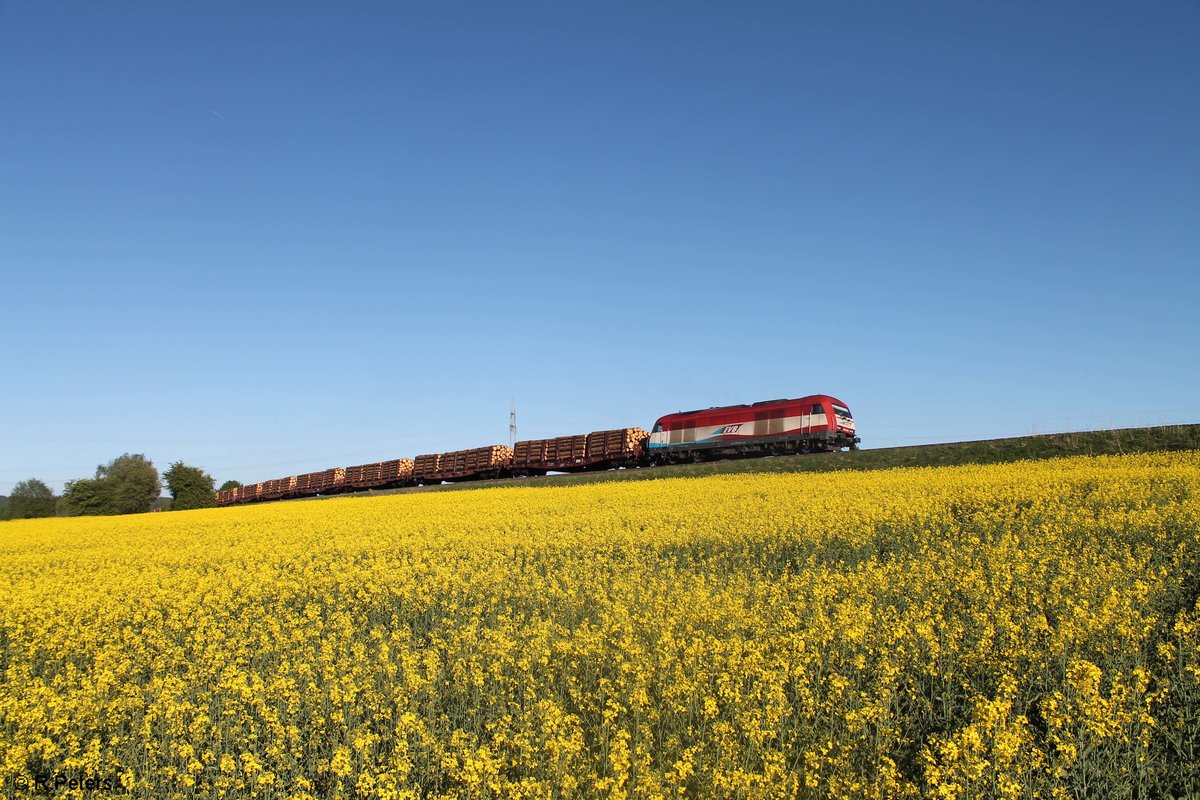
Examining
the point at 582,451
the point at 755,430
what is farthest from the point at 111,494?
the point at 755,430

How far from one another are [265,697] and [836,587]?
712 cm

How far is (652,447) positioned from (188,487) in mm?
32731

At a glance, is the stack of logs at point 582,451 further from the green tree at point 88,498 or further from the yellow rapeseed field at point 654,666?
the green tree at point 88,498

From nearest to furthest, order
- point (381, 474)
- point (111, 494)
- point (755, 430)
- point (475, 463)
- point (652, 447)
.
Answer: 1. point (755, 430)
2. point (652, 447)
3. point (475, 463)
4. point (381, 474)
5. point (111, 494)

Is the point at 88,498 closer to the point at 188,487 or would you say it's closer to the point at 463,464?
the point at 188,487

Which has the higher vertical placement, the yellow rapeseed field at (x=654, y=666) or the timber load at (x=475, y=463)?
the timber load at (x=475, y=463)

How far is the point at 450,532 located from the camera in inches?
813

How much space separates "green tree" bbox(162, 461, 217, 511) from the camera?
55656 millimetres

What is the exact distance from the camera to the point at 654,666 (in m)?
7.85

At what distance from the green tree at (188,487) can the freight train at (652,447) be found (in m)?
7.38

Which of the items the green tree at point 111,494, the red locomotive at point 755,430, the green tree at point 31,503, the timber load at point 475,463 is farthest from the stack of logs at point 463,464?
the green tree at point 31,503

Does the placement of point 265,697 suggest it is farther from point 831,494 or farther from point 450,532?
point 831,494

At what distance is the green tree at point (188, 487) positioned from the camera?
55656mm

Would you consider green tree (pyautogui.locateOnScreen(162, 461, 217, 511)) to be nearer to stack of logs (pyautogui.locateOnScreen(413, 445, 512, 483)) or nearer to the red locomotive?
stack of logs (pyautogui.locateOnScreen(413, 445, 512, 483))
